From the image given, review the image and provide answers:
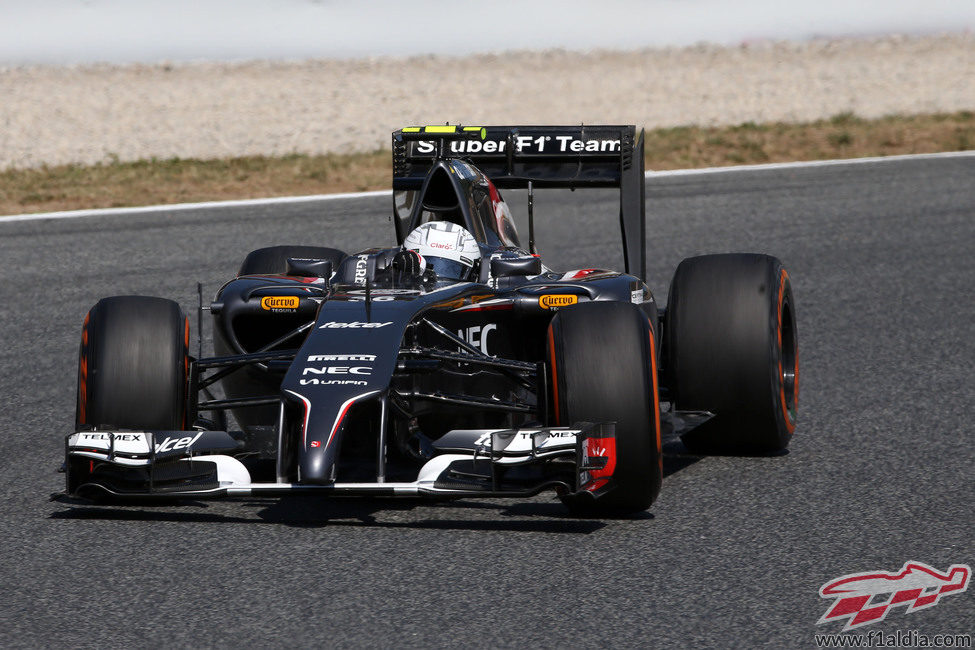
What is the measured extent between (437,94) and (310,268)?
18.1 metres

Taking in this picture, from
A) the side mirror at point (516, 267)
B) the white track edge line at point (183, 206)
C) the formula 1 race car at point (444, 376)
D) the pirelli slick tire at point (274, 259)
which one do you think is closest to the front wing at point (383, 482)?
the formula 1 race car at point (444, 376)

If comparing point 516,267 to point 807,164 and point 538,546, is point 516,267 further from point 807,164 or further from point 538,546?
point 807,164

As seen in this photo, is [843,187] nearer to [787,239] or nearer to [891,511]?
[787,239]

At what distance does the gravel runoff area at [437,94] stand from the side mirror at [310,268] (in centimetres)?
1242

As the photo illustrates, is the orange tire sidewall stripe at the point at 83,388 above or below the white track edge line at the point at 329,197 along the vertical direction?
below

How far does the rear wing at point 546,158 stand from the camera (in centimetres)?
837

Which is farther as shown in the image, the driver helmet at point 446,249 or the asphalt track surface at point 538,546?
the driver helmet at point 446,249

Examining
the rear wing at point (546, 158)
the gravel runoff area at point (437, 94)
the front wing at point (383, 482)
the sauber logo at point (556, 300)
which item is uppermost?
the gravel runoff area at point (437, 94)

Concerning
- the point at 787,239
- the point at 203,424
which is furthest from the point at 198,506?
the point at 787,239

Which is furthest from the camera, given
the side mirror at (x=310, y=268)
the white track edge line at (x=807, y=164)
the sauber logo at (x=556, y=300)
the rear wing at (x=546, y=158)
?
the white track edge line at (x=807, y=164)

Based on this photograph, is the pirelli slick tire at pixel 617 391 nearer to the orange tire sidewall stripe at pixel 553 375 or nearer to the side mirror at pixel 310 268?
the orange tire sidewall stripe at pixel 553 375

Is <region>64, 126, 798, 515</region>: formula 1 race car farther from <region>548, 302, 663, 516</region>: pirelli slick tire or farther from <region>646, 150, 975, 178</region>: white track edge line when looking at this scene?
<region>646, 150, 975, 178</region>: white track edge line

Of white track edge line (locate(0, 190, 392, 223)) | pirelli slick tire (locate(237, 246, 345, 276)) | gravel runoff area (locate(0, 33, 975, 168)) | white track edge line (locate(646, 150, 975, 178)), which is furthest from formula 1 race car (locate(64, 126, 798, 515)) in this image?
gravel runoff area (locate(0, 33, 975, 168))

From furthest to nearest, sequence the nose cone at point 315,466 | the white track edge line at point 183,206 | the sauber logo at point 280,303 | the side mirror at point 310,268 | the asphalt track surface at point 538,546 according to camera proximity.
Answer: the white track edge line at point 183,206 → the side mirror at point 310,268 → the sauber logo at point 280,303 → the nose cone at point 315,466 → the asphalt track surface at point 538,546
